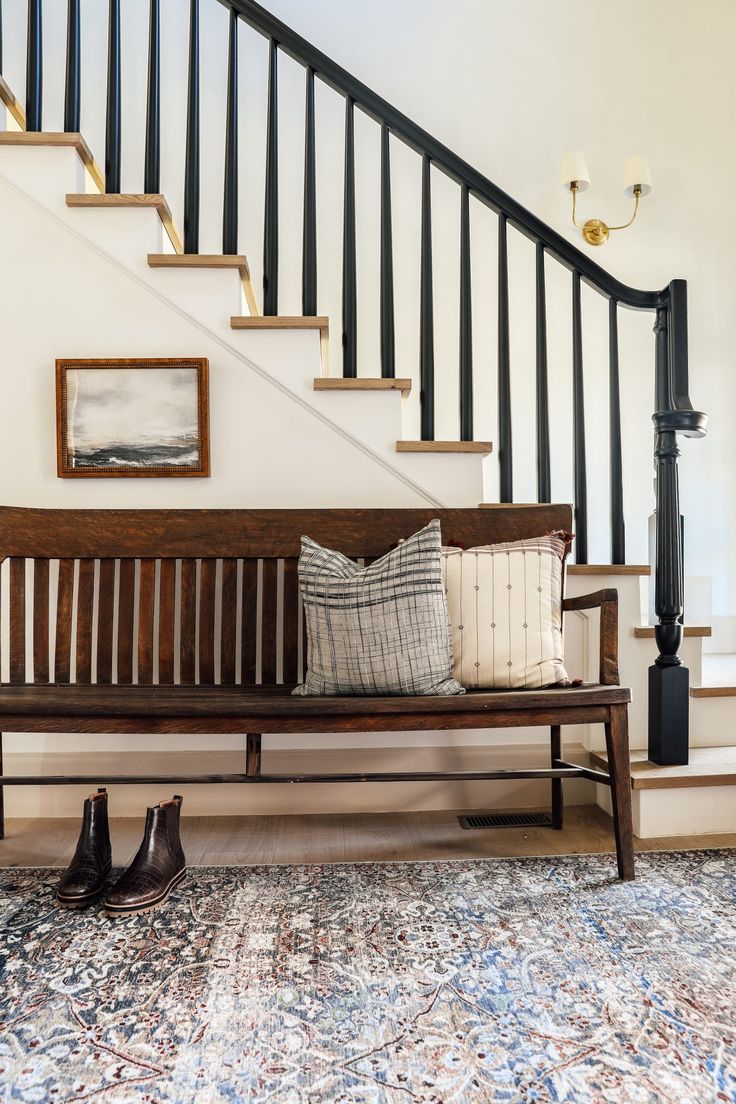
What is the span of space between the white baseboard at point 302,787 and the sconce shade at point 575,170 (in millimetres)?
2537

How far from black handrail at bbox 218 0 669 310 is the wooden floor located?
57.4 inches

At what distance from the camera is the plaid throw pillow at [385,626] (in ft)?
5.16

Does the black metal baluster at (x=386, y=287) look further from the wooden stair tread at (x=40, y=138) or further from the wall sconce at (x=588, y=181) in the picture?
the wall sconce at (x=588, y=181)

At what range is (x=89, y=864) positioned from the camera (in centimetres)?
147

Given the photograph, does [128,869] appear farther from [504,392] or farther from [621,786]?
[504,392]

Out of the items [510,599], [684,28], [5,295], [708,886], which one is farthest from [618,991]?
[684,28]

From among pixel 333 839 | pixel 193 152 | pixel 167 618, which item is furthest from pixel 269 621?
pixel 193 152

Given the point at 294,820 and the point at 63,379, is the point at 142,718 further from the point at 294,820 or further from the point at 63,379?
the point at 63,379

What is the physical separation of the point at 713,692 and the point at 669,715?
0.73 ft

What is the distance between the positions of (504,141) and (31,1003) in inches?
151

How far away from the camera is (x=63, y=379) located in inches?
79.4

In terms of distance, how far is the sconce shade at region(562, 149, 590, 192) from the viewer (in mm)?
3264

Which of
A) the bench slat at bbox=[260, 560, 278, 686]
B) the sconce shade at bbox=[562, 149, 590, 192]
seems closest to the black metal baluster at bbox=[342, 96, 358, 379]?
the bench slat at bbox=[260, 560, 278, 686]

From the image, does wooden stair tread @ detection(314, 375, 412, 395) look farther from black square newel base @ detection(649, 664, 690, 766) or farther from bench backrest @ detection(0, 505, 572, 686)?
black square newel base @ detection(649, 664, 690, 766)
